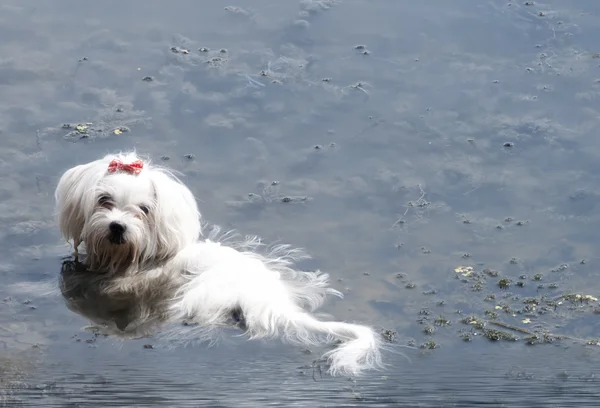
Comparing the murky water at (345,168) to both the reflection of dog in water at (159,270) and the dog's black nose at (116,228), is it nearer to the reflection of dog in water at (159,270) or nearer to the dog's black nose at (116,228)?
the reflection of dog in water at (159,270)

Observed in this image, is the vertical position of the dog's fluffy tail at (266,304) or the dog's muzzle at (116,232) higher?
the dog's muzzle at (116,232)

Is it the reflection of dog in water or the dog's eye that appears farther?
the dog's eye

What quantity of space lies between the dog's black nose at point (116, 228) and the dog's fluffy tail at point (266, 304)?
18.5 inches

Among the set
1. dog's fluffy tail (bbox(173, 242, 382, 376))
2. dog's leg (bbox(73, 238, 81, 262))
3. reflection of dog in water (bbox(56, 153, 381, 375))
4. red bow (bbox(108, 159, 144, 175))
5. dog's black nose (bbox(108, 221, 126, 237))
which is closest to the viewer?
dog's fluffy tail (bbox(173, 242, 382, 376))

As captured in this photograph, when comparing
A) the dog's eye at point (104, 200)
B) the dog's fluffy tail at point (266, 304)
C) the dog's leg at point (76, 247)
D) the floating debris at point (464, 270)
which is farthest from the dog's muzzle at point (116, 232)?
the floating debris at point (464, 270)

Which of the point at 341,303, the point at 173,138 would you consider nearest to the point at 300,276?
the point at 341,303

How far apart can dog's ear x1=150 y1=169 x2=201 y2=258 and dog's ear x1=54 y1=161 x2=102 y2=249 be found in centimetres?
38

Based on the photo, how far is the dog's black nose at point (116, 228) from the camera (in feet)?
22.3

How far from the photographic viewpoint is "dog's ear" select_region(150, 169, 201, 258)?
22.7 feet

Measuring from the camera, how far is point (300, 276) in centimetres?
708

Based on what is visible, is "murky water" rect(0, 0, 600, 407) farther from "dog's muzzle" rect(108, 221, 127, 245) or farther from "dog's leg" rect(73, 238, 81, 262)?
"dog's muzzle" rect(108, 221, 127, 245)

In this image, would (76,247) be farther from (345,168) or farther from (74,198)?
(345,168)

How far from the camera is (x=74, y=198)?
6.94 m

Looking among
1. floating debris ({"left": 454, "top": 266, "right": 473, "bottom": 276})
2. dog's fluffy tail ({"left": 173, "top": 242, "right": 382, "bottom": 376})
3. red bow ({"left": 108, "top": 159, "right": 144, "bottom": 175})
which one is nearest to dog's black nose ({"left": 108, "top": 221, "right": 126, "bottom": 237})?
red bow ({"left": 108, "top": 159, "right": 144, "bottom": 175})
